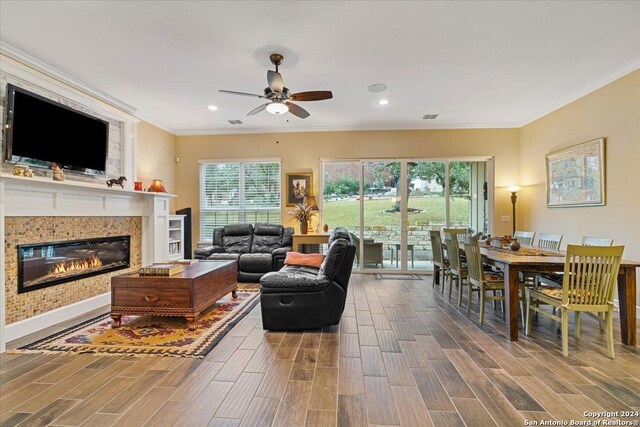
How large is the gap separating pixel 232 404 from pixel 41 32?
3.83m

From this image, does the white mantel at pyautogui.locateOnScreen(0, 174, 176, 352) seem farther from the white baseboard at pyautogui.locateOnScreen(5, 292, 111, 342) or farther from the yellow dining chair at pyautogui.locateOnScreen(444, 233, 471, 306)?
the yellow dining chair at pyautogui.locateOnScreen(444, 233, 471, 306)

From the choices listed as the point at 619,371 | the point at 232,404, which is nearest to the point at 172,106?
the point at 232,404

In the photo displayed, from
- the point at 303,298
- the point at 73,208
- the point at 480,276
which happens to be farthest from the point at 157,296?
the point at 480,276

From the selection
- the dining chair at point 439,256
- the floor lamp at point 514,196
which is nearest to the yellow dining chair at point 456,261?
the dining chair at point 439,256

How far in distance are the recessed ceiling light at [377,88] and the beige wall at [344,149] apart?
1970 mm

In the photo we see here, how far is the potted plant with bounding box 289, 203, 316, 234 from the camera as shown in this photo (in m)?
6.09

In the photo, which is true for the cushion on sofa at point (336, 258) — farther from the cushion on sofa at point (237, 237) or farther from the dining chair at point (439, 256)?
the cushion on sofa at point (237, 237)

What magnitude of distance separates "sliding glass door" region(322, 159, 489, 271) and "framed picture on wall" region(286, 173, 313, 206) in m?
0.34

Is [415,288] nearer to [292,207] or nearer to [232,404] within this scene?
[292,207]

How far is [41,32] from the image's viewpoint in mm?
2967

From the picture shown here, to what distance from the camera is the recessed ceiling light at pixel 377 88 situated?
425 cm

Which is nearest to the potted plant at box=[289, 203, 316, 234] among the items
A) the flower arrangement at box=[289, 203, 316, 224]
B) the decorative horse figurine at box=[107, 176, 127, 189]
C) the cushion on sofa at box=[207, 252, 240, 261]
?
the flower arrangement at box=[289, 203, 316, 224]

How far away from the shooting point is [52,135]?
358cm

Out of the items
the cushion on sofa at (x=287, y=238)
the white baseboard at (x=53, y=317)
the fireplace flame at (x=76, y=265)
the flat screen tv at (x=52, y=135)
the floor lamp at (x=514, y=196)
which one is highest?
the flat screen tv at (x=52, y=135)
